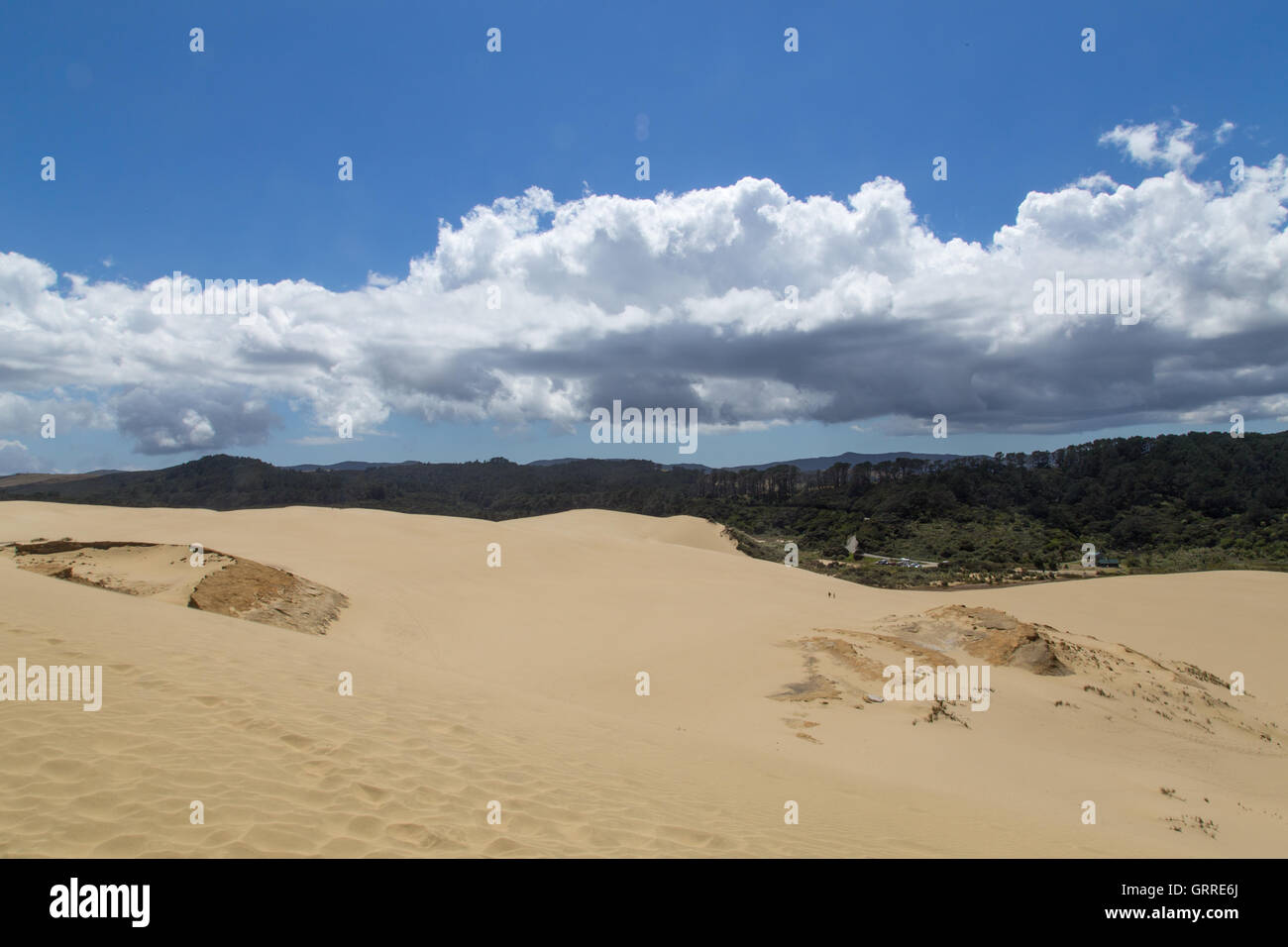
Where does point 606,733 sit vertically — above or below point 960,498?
below

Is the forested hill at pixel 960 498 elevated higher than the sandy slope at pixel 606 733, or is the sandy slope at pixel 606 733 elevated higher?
the forested hill at pixel 960 498

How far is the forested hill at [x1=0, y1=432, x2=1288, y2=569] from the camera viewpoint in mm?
47406

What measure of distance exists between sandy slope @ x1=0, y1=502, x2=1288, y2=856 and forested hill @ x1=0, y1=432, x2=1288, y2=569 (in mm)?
30054

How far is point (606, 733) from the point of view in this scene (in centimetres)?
867

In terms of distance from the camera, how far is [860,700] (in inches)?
455

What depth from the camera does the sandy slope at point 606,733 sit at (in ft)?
15.5

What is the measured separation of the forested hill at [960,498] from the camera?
47406 millimetres

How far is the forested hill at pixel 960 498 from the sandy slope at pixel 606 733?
30.1m

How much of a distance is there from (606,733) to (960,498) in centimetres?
6394

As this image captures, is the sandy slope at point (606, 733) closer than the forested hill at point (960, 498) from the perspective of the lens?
Yes
